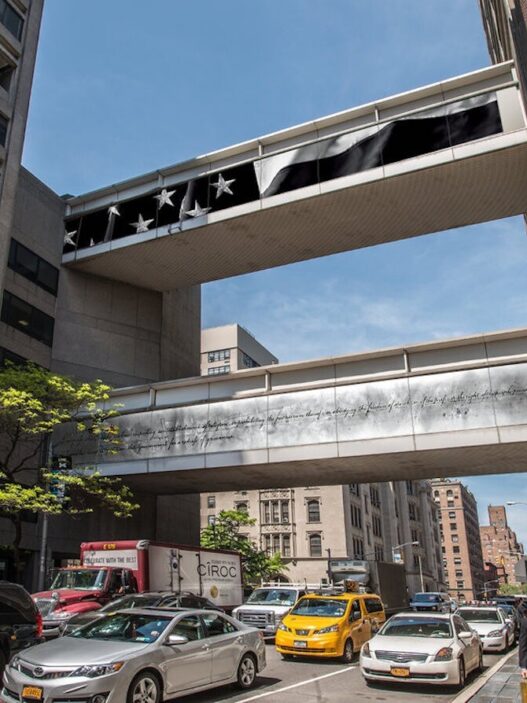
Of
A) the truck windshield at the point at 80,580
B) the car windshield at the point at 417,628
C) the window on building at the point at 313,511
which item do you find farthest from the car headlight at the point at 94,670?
the window on building at the point at 313,511

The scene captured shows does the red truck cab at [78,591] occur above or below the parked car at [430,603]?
above

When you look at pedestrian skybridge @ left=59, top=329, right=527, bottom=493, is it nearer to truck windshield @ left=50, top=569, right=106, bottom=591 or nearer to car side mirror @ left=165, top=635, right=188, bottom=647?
truck windshield @ left=50, top=569, right=106, bottom=591

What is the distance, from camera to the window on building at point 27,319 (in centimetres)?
3200

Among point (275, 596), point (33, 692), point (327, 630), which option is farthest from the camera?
A: point (275, 596)

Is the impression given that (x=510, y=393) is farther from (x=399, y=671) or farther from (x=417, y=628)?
(x=399, y=671)

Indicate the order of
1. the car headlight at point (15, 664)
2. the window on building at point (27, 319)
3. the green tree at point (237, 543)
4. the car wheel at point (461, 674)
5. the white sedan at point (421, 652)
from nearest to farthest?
the car headlight at point (15, 664) → the white sedan at point (421, 652) → the car wheel at point (461, 674) → the window on building at point (27, 319) → the green tree at point (237, 543)

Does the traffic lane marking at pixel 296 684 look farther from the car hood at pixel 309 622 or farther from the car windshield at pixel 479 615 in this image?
the car windshield at pixel 479 615

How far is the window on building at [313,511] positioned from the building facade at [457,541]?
326 feet

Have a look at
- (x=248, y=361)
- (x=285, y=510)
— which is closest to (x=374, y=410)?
(x=285, y=510)

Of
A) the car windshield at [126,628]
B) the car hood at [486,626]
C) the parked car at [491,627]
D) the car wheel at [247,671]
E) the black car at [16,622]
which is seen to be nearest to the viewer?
the car windshield at [126,628]

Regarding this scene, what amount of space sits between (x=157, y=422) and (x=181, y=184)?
13.3 meters

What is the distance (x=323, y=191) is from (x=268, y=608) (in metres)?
19.3

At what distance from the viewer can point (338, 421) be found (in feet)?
91.1

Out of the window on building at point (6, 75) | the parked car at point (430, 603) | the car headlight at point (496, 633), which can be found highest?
the window on building at point (6, 75)
